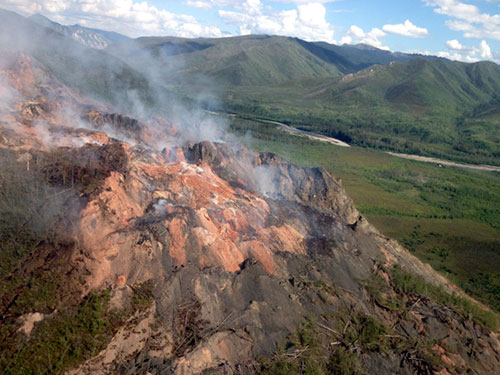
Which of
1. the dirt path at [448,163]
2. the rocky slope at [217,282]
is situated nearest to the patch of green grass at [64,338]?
the rocky slope at [217,282]

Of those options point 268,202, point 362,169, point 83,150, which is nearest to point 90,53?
point 362,169

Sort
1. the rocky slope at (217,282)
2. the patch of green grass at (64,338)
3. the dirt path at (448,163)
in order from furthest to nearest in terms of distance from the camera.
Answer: the dirt path at (448,163) < the rocky slope at (217,282) < the patch of green grass at (64,338)

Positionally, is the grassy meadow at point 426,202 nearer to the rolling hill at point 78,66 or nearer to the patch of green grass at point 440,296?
the patch of green grass at point 440,296

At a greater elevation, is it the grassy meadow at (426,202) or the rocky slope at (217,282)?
the rocky slope at (217,282)

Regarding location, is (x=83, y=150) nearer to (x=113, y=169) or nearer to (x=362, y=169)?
→ (x=113, y=169)

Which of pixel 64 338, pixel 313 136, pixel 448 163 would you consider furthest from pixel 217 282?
pixel 313 136

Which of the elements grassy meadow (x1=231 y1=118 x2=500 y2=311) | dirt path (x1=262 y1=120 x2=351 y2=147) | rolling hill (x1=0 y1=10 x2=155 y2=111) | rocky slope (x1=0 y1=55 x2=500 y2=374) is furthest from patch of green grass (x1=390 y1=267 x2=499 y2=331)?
dirt path (x1=262 y1=120 x2=351 y2=147)

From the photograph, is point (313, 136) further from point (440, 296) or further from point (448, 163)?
point (440, 296)

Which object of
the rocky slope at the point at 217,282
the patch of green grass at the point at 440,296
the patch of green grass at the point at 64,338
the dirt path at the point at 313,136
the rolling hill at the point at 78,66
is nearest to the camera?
the patch of green grass at the point at 64,338
